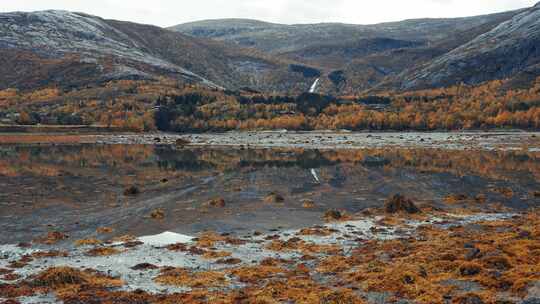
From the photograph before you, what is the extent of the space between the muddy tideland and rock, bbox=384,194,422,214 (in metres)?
0.09

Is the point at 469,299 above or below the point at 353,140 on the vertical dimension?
above

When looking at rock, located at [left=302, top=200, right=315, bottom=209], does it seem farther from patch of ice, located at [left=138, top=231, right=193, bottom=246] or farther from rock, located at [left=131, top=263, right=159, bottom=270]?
rock, located at [left=131, top=263, right=159, bottom=270]

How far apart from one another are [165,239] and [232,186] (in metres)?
22.5

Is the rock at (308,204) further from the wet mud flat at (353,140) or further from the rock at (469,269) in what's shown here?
the wet mud flat at (353,140)

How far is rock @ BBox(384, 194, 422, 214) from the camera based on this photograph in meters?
34.5

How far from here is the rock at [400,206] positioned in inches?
1358

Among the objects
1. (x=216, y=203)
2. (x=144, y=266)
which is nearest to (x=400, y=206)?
(x=216, y=203)

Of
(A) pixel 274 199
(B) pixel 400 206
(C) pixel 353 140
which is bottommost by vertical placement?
(C) pixel 353 140

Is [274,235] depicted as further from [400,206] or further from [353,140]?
[353,140]

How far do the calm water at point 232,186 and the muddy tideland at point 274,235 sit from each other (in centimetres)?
23

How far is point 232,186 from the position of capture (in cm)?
5006

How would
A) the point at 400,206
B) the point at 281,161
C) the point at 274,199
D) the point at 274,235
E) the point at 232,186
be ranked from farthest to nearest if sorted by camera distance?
the point at 281,161 < the point at 232,186 < the point at 274,199 < the point at 400,206 < the point at 274,235

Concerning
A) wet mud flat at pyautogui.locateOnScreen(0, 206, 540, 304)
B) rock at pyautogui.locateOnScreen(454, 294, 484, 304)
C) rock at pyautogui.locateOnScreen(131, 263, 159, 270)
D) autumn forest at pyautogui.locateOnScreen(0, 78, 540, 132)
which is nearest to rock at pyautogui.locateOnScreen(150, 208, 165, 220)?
wet mud flat at pyautogui.locateOnScreen(0, 206, 540, 304)

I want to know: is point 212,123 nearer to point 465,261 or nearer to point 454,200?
point 454,200
